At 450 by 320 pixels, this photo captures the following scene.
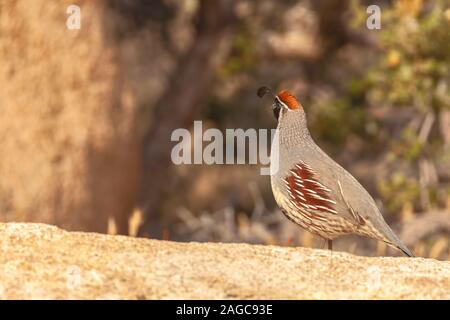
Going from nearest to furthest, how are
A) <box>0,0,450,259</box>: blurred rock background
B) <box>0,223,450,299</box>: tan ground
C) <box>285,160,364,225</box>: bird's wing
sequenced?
<box>0,223,450,299</box>: tan ground < <box>285,160,364,225</box>: bird's wing < <box>0,0,450,259</box>: blurred rock background

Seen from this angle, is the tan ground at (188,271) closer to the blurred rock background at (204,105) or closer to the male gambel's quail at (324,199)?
the male gambel's quail at (324,199)

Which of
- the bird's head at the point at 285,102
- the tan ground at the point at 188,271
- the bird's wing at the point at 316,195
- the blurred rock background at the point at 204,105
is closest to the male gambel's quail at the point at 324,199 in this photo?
the bird's wing at the point at 316,195

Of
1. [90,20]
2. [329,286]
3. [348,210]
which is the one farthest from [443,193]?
[329,286]

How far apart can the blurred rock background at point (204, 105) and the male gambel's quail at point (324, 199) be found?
50.9 inches

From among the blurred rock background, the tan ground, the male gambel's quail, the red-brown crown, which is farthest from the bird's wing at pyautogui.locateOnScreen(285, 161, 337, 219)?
the blurred rock background

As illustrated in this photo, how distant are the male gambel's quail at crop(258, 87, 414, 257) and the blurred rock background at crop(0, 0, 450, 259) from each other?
1293mm

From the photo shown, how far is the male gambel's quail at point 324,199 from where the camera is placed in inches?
221

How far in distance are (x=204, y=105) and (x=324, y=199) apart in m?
11.2

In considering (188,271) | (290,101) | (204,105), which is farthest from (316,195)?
(204,105)

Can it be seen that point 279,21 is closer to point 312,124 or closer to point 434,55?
point 312,124

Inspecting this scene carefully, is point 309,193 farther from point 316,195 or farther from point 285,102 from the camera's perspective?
point 285,102

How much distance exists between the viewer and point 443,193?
1263 cm

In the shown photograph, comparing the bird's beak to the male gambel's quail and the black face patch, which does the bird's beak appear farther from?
the male gambel's quail

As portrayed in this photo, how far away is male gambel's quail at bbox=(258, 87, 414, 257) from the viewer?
18.4 feet
